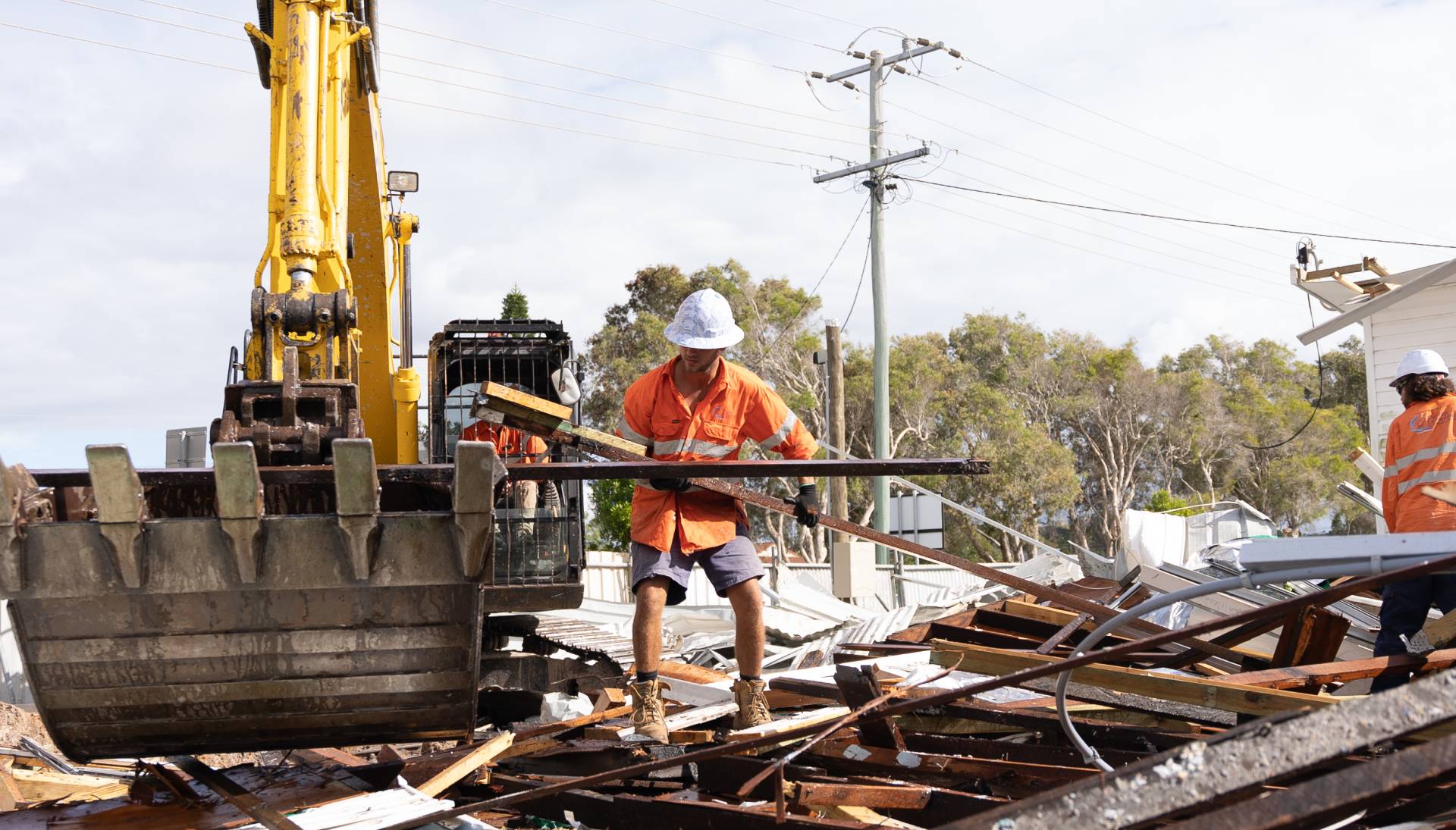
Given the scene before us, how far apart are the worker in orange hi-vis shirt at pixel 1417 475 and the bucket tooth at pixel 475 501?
384cm

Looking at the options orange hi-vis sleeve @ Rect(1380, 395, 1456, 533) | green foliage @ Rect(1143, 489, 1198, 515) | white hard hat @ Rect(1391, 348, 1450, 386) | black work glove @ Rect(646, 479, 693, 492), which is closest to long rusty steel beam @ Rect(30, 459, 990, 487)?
black work glove @ Rect(646, 479, 693, 492)

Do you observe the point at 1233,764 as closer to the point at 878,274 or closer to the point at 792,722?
the point at 792,722

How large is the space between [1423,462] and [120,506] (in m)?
5.42

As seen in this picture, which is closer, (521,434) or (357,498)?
(357,498)

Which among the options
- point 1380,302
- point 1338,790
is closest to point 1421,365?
point 1338,790

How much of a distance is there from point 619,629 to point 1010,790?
9.69 meters

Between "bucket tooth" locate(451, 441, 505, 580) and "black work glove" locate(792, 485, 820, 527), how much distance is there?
143cm

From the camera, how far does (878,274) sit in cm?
2159

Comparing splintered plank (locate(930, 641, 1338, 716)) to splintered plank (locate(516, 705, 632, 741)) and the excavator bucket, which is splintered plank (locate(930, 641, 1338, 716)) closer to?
splintered plank (locate(516, 705, 632, 741))

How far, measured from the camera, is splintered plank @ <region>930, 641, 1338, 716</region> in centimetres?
429

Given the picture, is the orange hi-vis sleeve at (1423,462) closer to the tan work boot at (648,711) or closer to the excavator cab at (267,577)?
the tan work boot at (648,711)

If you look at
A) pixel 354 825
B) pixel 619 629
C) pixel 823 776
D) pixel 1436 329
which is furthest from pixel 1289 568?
pixel 1436 329

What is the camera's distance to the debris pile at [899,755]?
191cm

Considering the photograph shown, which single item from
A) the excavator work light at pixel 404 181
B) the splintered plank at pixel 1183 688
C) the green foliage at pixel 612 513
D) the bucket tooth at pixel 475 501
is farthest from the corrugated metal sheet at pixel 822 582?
Answer: the bucket tooth at pixel 475 501
